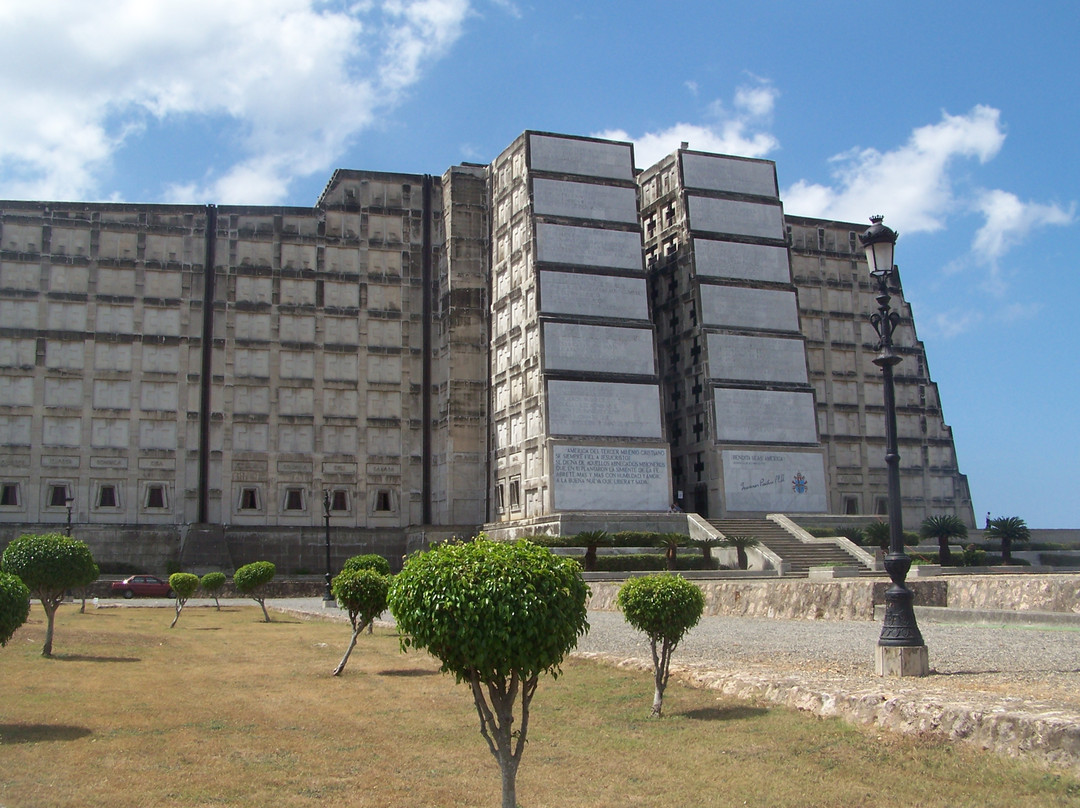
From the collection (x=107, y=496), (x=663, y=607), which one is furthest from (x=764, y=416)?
(x=663, y=607)

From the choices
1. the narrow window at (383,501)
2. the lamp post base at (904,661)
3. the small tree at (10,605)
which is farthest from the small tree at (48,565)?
the narrow window at (383,501)

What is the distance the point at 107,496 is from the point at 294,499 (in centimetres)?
1082

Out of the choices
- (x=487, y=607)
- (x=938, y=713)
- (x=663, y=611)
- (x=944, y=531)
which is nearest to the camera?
(x=487, y=607)

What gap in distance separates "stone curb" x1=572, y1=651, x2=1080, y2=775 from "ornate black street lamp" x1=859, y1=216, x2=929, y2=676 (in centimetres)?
61

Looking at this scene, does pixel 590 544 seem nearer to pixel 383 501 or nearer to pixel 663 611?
pixel 383 501

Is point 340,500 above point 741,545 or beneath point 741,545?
above

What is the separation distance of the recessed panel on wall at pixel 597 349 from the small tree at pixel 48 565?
32.1 meters

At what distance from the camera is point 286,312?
207 ft

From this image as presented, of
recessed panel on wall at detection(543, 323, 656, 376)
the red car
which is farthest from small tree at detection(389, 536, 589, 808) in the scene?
the red car

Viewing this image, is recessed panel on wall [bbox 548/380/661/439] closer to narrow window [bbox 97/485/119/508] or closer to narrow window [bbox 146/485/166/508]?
narrow window [bbox 146/485/166/508]

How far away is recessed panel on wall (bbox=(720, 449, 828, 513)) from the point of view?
54656 millimetres

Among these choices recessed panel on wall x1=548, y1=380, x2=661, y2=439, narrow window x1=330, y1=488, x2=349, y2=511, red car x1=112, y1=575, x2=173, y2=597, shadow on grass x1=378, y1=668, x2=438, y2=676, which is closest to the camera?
shadow on grass x1=378, y1=668, x2=438, y2=676

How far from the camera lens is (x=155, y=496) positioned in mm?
59750

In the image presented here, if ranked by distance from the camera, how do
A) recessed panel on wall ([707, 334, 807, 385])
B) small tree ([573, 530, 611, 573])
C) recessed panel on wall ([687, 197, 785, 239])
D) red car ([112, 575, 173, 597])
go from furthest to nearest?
recessed panel on wall ([687, 197, 785, 239]) → recessed panel on wall ([707, 334, 807, 385]) → red car ([112, 575, 173, 597]) → small tree ([573, 530, 611, 573])
